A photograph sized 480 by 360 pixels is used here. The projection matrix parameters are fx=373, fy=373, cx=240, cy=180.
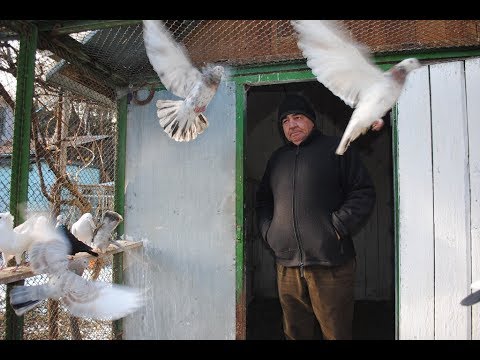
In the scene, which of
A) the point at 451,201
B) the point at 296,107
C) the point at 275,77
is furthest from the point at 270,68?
the point at 451,201

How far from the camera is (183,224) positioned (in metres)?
3.27

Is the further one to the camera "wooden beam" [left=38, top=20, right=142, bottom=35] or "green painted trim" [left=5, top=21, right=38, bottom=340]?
"wooden beam" [left=38, top=20, right=142, bottom=35]

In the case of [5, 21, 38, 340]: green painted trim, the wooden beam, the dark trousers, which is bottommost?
the dark trousers

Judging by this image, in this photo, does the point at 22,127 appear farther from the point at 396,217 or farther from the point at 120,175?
the point at 396,217

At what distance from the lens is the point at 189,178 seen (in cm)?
328

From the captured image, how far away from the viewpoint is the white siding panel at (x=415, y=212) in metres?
2.68

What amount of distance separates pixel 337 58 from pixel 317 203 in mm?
1067

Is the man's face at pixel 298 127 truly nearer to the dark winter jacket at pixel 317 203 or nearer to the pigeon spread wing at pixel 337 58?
the dark winter jacket at pixel 317 203

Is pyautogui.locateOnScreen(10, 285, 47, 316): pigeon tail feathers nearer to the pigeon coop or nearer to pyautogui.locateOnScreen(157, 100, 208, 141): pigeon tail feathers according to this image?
the pigeon coop

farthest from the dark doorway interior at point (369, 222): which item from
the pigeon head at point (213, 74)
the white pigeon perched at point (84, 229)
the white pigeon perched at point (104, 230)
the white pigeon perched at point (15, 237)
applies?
the white pigeon perched at point (15, 237)

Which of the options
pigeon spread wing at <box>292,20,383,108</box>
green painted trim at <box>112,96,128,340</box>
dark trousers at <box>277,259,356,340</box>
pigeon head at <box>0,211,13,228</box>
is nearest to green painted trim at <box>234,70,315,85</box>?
pigeon spread wing at <box>292,20,383,108</box>

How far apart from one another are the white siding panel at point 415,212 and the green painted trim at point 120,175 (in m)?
2.32

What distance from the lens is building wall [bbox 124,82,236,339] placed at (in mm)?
3168
